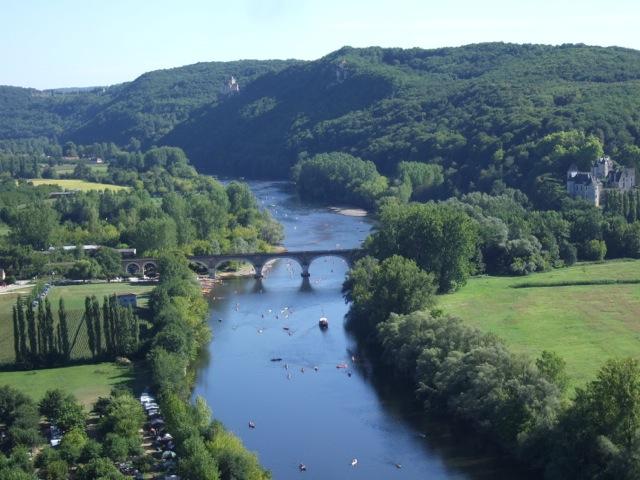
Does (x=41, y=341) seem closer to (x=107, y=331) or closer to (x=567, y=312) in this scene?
(x=107, y=331)

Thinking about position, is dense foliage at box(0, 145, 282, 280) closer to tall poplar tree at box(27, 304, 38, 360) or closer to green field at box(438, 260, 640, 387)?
tall poplar tree at box(27, 304, 38, 360)

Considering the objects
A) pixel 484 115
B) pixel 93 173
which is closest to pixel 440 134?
pixel 484 115

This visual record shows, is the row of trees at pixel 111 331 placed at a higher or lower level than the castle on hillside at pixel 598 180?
lower

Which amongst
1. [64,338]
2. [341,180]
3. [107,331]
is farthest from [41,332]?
[341,180]

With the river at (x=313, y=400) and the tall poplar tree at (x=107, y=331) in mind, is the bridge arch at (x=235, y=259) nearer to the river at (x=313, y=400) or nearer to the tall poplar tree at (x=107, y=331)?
the river at (x=313, y=400)

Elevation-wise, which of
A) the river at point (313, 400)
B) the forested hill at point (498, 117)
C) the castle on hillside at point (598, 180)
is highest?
the forested hill at point (498, 117)

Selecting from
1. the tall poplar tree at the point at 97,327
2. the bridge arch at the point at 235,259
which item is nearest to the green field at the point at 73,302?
the tall poplar tree at the point at 97,327

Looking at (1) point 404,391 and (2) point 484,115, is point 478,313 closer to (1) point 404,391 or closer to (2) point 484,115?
(1) point 404,391
